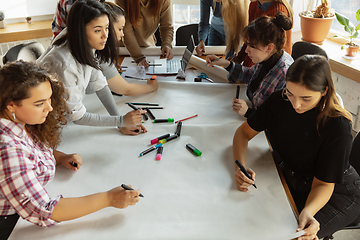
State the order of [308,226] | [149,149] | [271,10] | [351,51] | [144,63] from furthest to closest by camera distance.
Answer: [351,51] → [144,63] → [271,10] → [149,149] → [308,226]

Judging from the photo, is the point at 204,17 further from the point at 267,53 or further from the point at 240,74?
the point at 267,53

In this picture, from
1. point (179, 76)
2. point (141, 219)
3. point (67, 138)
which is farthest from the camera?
point (179, 76)

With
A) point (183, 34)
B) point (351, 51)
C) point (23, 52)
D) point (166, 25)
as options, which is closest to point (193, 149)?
point (23, 52)

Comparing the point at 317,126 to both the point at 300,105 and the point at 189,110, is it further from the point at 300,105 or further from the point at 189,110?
the point at 189,110

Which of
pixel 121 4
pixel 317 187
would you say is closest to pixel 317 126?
pixel 317 187

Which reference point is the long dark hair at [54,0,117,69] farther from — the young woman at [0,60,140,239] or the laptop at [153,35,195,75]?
the laptop at [153,35,195,75]

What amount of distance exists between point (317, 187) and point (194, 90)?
2.93 ft

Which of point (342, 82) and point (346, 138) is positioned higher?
point (346, 138)

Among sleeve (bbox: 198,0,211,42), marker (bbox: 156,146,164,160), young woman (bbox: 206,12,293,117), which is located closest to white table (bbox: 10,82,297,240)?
marker (bbox: 156,146,164,160)

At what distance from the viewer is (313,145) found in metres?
1.13

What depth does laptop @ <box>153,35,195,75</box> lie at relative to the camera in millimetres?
1994

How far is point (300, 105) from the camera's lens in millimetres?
1093

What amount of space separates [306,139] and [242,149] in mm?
255

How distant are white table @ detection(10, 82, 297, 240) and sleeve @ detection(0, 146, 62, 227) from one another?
78 millimetres
